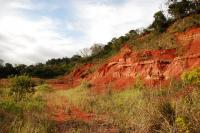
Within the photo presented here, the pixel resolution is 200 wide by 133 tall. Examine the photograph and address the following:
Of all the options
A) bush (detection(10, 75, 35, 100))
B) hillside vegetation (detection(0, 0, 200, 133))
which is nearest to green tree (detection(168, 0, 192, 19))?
hillside vegetation (detection(0, 0, 200, 133))

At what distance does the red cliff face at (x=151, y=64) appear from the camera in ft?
87.3

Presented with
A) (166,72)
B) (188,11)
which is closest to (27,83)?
(166,72)

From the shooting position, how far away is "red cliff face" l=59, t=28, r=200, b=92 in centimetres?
2661

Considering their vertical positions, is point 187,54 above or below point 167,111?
above

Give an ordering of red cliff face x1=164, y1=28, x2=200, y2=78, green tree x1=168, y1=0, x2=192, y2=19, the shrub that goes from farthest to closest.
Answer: green tree x1=168, y1=0, x2=192, y2=19
red cliff face x1=164, y1=28, x2=200, y2=78
the shrub

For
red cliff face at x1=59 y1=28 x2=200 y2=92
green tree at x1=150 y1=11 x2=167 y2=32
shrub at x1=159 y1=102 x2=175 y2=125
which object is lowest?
shrub at x1=159 y1=102 x2=175 y2=125

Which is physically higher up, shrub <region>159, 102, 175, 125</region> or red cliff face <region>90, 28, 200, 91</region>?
red cliff face <region>90, 28, 200, 91</region>

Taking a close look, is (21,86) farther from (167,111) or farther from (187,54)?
(167,111)

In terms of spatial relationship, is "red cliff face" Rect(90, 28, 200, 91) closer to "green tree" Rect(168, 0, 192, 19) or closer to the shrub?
"green tree" Rect(168, 0, 192, 19)

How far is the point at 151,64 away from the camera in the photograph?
99.3 ft

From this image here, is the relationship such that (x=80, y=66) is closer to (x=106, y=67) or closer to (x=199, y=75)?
(x=106, y=67)

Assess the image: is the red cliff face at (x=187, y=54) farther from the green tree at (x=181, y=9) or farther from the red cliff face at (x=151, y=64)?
the green tree at (x=181, y=9)

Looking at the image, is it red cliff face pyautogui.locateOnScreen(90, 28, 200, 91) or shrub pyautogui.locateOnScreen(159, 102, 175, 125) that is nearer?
shrub pyautogui.locateOnScreen(159, 102, 175, 125)

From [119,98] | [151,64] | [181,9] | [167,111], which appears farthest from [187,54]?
[167,111]
